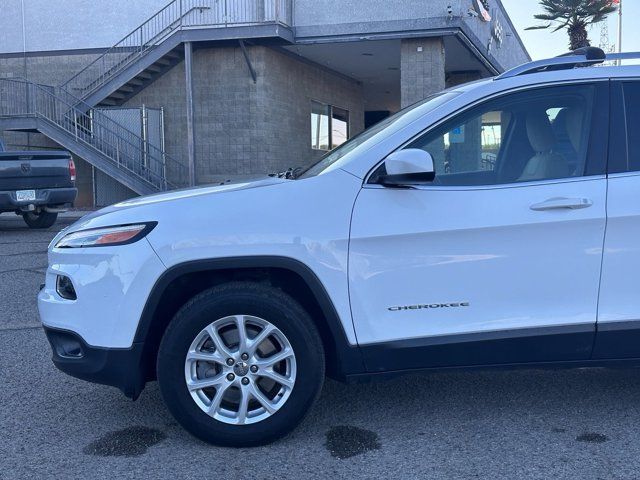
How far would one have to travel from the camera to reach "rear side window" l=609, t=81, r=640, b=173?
152 inches

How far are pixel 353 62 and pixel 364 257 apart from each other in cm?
1792

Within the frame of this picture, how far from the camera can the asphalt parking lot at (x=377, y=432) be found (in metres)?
3.58

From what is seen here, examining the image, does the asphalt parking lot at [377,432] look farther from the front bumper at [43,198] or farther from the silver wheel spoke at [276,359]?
the front bumper at [43,198]

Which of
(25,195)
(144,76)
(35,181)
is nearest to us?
(25,195)

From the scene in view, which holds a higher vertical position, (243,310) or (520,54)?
(520,54)

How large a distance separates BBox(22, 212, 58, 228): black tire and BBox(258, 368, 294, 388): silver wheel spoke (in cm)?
1148

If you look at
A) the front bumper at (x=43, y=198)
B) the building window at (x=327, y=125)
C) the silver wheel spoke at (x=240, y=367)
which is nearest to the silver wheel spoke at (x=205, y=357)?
the silver wheel spoke at (x=240, y=367)

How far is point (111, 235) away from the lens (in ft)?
12.3

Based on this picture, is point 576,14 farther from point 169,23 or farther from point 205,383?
point 205,383

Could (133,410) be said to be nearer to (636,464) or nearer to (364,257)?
(364,257)

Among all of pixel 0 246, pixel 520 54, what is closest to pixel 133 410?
pixel 0 246

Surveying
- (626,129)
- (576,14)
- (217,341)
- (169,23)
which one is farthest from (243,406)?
(576,14)

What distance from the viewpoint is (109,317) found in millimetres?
3693

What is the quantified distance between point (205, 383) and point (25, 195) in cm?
1021
